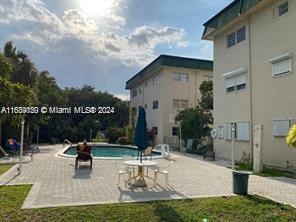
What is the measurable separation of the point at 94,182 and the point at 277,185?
6.49 m

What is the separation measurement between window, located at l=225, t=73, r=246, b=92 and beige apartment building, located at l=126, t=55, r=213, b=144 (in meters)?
10.8

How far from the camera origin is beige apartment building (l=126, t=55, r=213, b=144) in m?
30.6

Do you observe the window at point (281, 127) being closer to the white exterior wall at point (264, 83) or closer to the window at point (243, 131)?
the white exterior wall at point (264, 83)

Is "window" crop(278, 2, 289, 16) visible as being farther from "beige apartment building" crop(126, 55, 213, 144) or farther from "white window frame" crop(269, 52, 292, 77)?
"beige apartment building" crop(126, 55, 213, 144)

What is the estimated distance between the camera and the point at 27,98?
21031mm

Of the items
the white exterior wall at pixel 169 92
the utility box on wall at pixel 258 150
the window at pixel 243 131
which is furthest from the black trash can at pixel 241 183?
the white exterior wall at pixel 169 92

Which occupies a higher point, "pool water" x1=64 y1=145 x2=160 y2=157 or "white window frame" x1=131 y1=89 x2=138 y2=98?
"white window frame" x1=131 y1=89 x2=138 y2=98

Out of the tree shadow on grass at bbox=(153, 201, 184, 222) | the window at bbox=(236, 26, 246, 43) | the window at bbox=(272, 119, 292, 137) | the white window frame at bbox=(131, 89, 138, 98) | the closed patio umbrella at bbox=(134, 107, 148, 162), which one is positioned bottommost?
the tree shadow on grass at bbox=(153, 201, 184, 222)

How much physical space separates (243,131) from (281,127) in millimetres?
3526

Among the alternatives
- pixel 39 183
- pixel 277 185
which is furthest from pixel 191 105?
pixel 39 183

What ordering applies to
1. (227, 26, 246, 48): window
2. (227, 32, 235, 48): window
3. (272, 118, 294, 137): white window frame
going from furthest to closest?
(227, 32, 235, 48): window
(227, 26, 246, 48): window
(272, 118, 294, 137): white window frame

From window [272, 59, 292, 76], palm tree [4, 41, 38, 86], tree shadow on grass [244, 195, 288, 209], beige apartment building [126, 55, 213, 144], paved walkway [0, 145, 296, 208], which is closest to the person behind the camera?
tree shadow on grass [244, 195, 288, 209]

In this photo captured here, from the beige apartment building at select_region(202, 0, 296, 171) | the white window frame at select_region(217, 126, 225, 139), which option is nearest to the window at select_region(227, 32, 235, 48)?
the beige apartment building at select_region(202, 0, 296, 171)

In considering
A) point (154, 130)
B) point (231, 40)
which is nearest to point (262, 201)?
point (231, 40)
